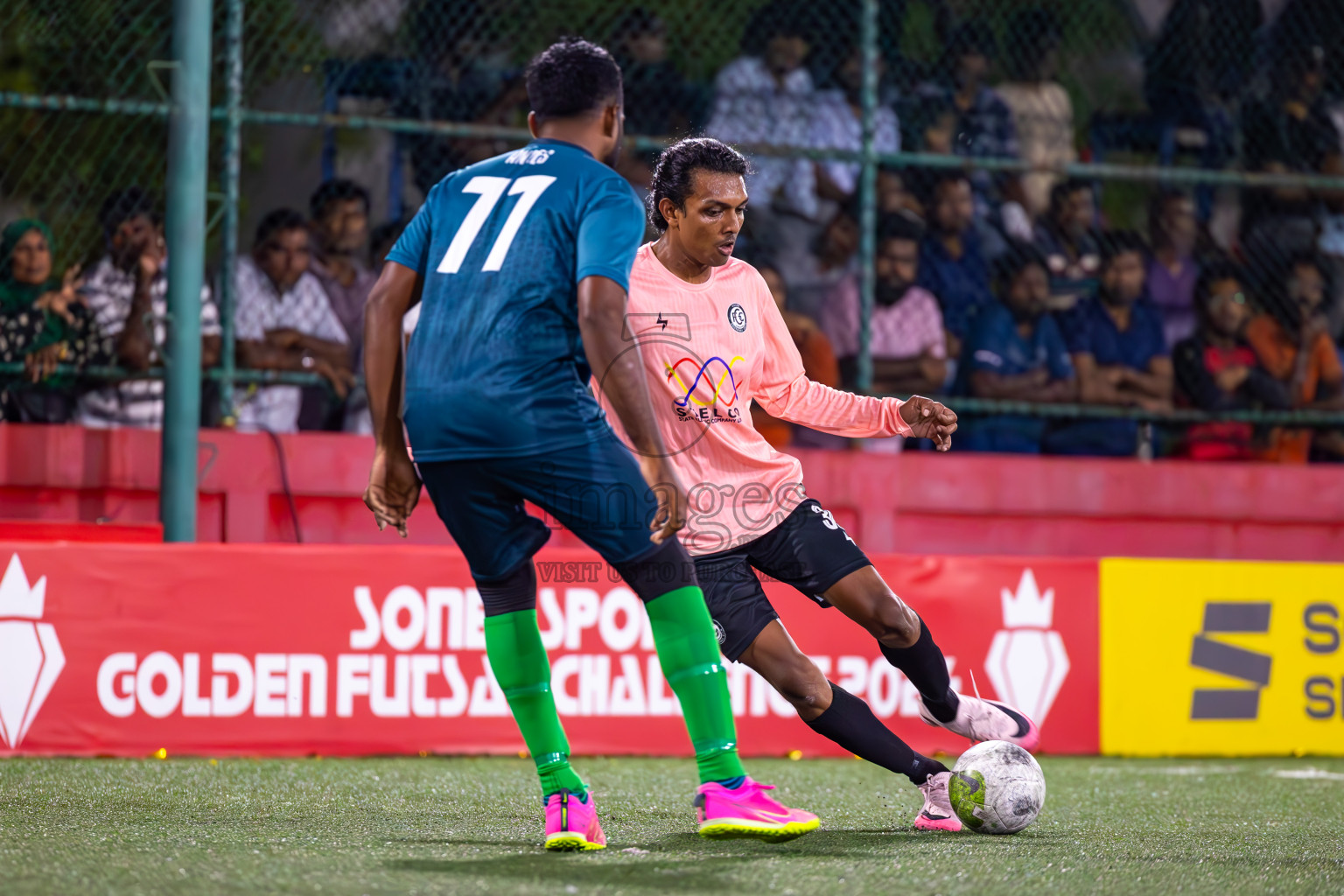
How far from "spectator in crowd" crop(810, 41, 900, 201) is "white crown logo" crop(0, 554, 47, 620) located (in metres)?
4.82

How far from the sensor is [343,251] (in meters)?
8.35

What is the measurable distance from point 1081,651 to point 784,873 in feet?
15.4

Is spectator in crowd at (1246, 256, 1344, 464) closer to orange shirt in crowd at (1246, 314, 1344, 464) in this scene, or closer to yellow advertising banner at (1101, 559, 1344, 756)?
orange shirt in crowd at (1246, 314, 1344, 464)

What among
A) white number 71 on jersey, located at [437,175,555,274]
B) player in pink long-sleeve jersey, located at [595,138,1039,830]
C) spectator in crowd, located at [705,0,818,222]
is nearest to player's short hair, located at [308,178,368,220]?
spectator in crowd, located at [705,0,818,222]

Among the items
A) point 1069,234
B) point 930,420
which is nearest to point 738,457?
point 930,420

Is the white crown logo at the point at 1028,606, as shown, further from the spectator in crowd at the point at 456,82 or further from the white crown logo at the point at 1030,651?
the spectator in crowd at the point at 456,82

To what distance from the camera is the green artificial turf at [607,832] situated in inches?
137

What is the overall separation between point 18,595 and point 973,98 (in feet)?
19.7

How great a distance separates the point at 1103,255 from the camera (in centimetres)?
933

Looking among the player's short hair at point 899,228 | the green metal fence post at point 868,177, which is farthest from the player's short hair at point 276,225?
the player's short hair at point 899,228

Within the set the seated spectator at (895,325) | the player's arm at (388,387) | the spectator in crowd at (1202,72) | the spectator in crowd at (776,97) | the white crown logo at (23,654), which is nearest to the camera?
the player's arm at (388,387)

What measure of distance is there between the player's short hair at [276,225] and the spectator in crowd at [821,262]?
2.61 meters

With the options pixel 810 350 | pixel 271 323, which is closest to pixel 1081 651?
pixel 810 350

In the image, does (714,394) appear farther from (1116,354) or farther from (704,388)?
(1116,354)
